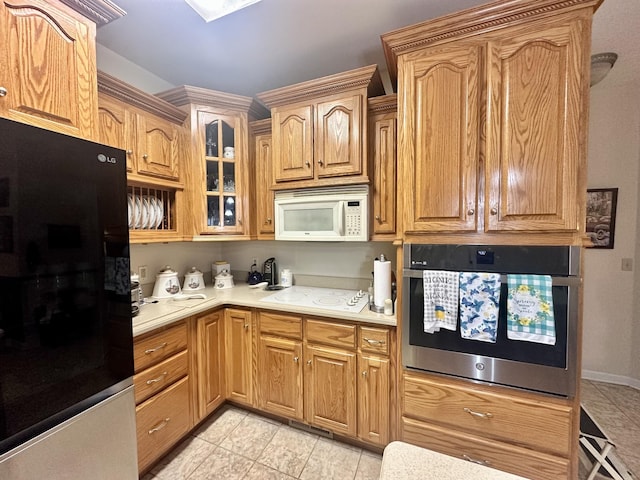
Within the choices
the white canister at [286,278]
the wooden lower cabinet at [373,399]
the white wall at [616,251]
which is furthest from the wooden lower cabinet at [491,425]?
the white wall at [616,251]

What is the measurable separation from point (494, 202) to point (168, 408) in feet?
7.00

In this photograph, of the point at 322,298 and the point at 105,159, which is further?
the point at 322,298

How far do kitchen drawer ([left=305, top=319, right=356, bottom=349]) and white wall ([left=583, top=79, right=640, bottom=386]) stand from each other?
2.35 meters

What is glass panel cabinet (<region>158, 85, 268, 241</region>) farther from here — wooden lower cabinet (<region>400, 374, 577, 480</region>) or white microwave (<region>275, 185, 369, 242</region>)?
wooden lower cabinet (<region>400, 374, 577, 480</region>)

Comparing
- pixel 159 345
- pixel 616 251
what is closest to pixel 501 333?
pixel 159 345

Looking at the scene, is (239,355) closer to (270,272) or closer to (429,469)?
(270,272)

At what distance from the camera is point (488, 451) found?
129 centimetres

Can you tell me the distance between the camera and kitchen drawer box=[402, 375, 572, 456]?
1.19m

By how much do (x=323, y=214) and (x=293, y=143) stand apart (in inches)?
22.6

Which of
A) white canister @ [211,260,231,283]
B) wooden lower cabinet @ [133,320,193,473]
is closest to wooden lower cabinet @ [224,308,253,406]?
wooden lower cabinet @ [133,320,193,473]

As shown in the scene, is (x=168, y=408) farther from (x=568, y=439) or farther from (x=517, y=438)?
(x=568, y=439)

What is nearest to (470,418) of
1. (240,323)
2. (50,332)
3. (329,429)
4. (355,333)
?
(355,333)

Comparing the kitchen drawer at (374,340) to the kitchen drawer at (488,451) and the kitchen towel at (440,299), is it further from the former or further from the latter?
the kitchen drawer at (488,451)

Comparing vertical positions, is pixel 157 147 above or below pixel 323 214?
above
